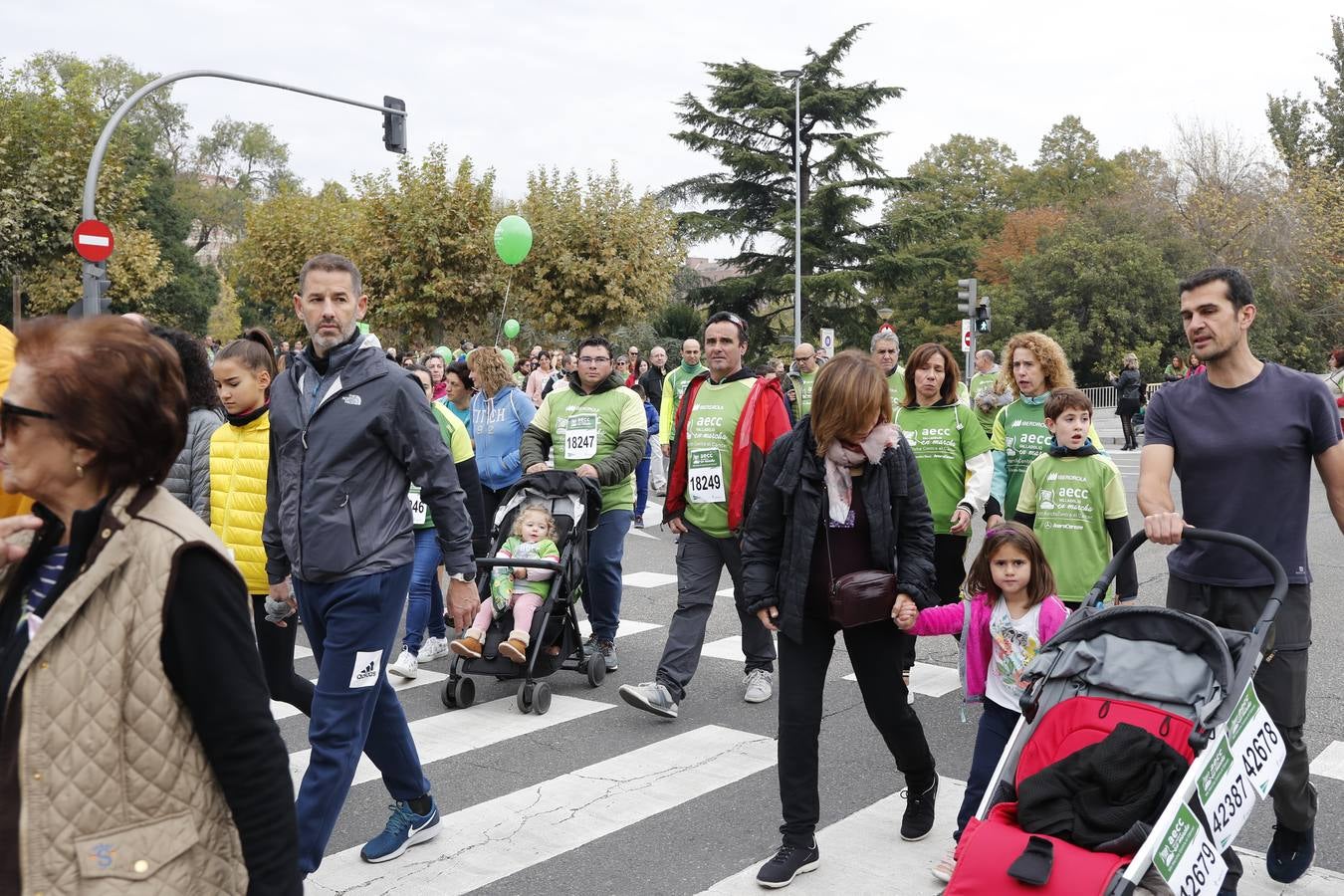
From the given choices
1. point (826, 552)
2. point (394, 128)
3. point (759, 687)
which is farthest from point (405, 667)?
point (394, 128)

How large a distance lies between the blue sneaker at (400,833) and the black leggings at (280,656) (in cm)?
68

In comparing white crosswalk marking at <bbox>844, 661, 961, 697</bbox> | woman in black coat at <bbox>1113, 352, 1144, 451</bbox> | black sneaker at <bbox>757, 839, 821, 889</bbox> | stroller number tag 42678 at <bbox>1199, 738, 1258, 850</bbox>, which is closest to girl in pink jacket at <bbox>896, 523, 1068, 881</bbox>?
black sneaker at <bbox>757, 839, 821, 889</bbox>

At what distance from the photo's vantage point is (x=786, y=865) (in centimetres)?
428

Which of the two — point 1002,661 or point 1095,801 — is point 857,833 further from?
point 1095,801

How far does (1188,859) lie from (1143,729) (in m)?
0.37

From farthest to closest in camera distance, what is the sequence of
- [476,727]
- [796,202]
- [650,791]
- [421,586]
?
[796,202] → [421,586] → [476,727] → [650,791]

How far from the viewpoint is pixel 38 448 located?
200 cm

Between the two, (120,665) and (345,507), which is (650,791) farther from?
(120,665)

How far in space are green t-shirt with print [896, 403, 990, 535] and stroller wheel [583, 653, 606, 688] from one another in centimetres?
217

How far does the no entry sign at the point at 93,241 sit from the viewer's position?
50.7ft

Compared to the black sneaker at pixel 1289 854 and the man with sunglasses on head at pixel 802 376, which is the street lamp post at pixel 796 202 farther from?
the black sneaker at pixel 1289 854

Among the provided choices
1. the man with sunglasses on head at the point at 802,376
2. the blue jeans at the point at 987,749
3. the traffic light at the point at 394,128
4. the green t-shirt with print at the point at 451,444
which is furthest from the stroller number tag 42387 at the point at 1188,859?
the traffic light at the point at 394,128

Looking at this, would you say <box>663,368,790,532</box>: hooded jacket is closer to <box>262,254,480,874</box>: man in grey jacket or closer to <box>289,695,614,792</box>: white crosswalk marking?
<box>289,695,614,792</box>: white crosswalk marking

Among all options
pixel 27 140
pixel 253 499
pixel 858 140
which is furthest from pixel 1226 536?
pixel 858 140
